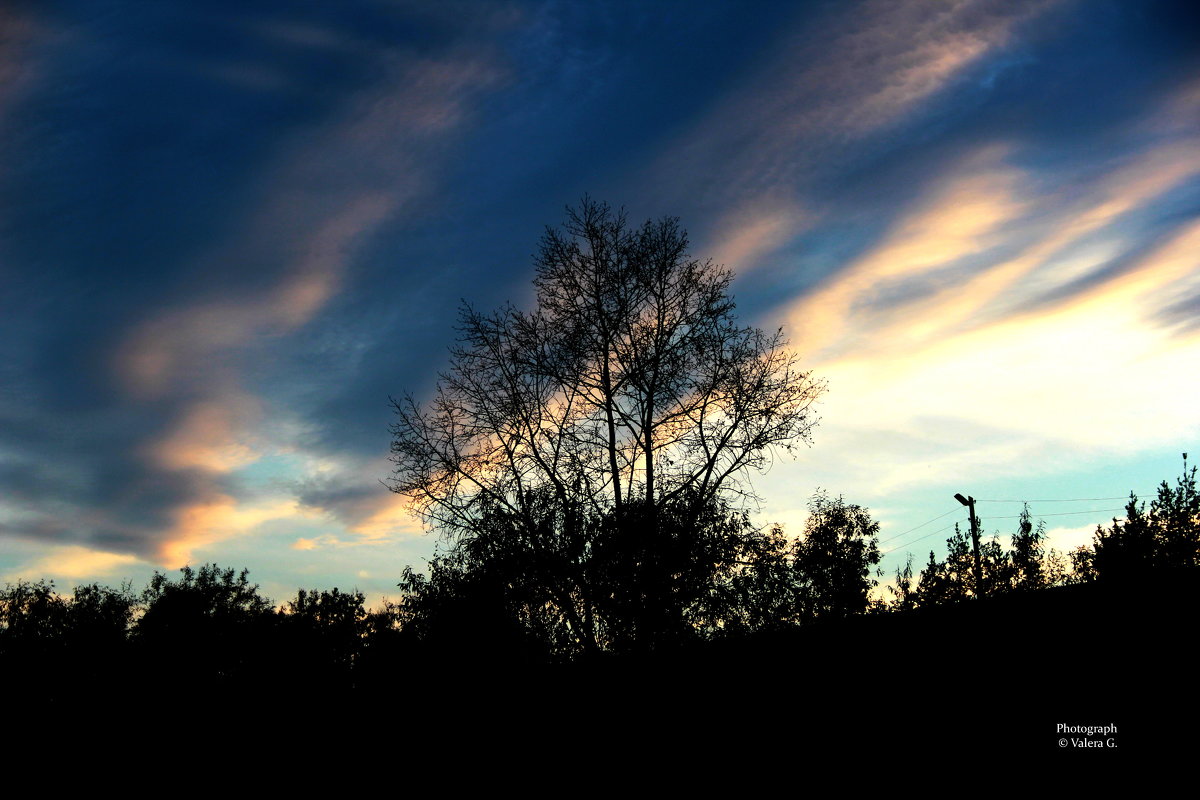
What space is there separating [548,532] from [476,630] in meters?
4.39

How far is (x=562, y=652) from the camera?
68.2 feet

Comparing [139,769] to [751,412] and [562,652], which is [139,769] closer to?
[562,652]

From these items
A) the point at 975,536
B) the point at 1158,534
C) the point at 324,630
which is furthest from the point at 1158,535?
the point at 324,630

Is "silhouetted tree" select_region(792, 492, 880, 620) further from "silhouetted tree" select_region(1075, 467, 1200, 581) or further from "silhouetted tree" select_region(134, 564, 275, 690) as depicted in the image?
"silhouetted tree" select_region(134, 564, 275, 690)

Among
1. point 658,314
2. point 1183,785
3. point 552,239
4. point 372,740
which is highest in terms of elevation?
point 552,239

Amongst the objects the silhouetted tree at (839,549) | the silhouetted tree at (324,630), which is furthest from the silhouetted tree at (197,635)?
the silhouetted tree at (839,549)

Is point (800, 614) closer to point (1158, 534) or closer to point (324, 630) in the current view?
point (1158, 534)

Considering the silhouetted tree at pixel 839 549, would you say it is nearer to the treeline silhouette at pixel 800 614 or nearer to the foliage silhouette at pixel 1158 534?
the treeline silhouette at pixel 800 614

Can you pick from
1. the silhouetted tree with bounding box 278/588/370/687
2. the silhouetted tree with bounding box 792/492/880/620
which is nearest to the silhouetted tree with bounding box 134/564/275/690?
the silhouetted tree with bounding box 278/588/370/687

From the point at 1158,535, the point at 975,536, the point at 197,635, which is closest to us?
the point at 1158,535

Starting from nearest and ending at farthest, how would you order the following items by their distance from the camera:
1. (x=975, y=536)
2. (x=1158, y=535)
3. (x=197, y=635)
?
→ (x=1158, y=535) → (x=975, y=536) → (x=197, y=635)

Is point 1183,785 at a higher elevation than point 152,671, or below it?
higher

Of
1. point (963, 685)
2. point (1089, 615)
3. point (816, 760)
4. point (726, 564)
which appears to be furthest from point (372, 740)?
point (726, 564)

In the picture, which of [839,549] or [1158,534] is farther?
[839,549]
